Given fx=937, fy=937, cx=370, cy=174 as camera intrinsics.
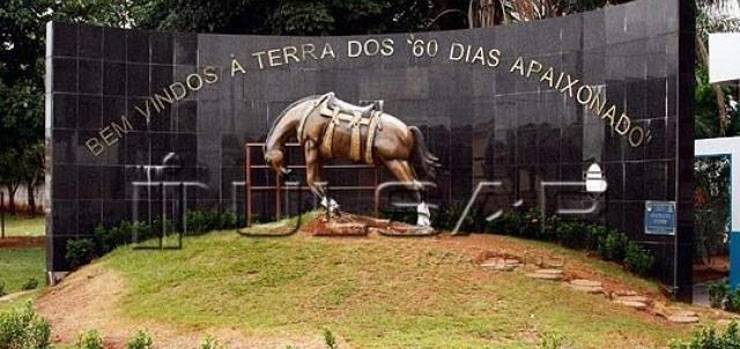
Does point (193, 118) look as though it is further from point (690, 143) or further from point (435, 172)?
point (690, 143)

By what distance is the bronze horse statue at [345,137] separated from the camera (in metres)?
15.4

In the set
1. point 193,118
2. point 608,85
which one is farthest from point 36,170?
point 608,85

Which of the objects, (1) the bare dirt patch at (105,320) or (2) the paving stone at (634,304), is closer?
(1) the bare dirt patch at (105,320)

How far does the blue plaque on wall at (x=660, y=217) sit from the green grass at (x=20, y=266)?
34.2ft

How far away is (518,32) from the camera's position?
16188 mm

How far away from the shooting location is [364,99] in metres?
16.9

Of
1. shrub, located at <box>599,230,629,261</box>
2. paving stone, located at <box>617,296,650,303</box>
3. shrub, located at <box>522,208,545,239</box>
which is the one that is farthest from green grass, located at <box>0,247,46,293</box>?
paving stone, located at <box>617,296,650,303</box>

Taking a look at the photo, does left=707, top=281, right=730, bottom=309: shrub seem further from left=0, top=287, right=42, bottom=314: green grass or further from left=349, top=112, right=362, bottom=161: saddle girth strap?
left=0, top=287, right=42, bottom=314: green grass

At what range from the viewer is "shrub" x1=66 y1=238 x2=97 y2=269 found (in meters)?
15.8

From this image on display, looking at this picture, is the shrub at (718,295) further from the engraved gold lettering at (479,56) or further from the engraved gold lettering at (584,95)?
the engraved gold lettering at (479,56)

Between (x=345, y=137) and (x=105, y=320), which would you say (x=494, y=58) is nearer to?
(x=345, y=137)

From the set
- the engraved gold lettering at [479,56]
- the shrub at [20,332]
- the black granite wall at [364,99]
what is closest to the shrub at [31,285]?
the black granite wall at [364,99]

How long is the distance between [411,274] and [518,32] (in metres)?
5.54

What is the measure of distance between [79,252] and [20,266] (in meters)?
5.21
